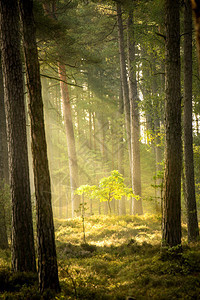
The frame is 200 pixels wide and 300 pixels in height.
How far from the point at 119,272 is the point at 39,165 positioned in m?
3.82

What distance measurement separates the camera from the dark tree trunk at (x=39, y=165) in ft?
16.5

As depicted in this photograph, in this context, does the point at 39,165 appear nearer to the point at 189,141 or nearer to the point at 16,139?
the point at 16,139

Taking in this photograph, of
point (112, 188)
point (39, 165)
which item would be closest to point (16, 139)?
point (39, 165)

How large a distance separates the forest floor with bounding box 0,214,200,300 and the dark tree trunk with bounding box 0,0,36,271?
0.62m

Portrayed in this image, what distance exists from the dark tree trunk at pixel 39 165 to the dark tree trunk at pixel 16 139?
4.32ft

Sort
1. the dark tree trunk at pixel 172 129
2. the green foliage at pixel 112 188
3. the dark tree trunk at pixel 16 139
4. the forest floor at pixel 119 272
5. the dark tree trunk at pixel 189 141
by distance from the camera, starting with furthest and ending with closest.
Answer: the green foliage at pixel 112 188 < the dark tree trunk at pixel 189 141 < the dark tree trunk at pixel 172 129 < the dark tree trunk at pixel 16 139 < the forest floor at pixel 119 272

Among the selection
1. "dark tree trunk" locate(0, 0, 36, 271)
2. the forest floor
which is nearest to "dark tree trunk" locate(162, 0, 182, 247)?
the forest floor

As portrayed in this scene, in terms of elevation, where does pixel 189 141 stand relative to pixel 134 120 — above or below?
below

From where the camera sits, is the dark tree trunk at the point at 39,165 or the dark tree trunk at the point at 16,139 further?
the dark tree trunk at the point at 16,139

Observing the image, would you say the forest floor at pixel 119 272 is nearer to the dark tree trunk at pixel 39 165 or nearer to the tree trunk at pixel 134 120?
the dark tree trunk at pixel 39 165

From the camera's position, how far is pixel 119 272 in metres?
6.50

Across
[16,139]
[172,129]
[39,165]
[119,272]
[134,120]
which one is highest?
[134,120]

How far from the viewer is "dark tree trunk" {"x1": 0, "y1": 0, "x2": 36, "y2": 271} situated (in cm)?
618

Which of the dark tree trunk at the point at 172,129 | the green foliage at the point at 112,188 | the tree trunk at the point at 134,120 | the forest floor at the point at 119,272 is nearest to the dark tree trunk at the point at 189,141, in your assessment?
the forest floor at the point at 119,272
